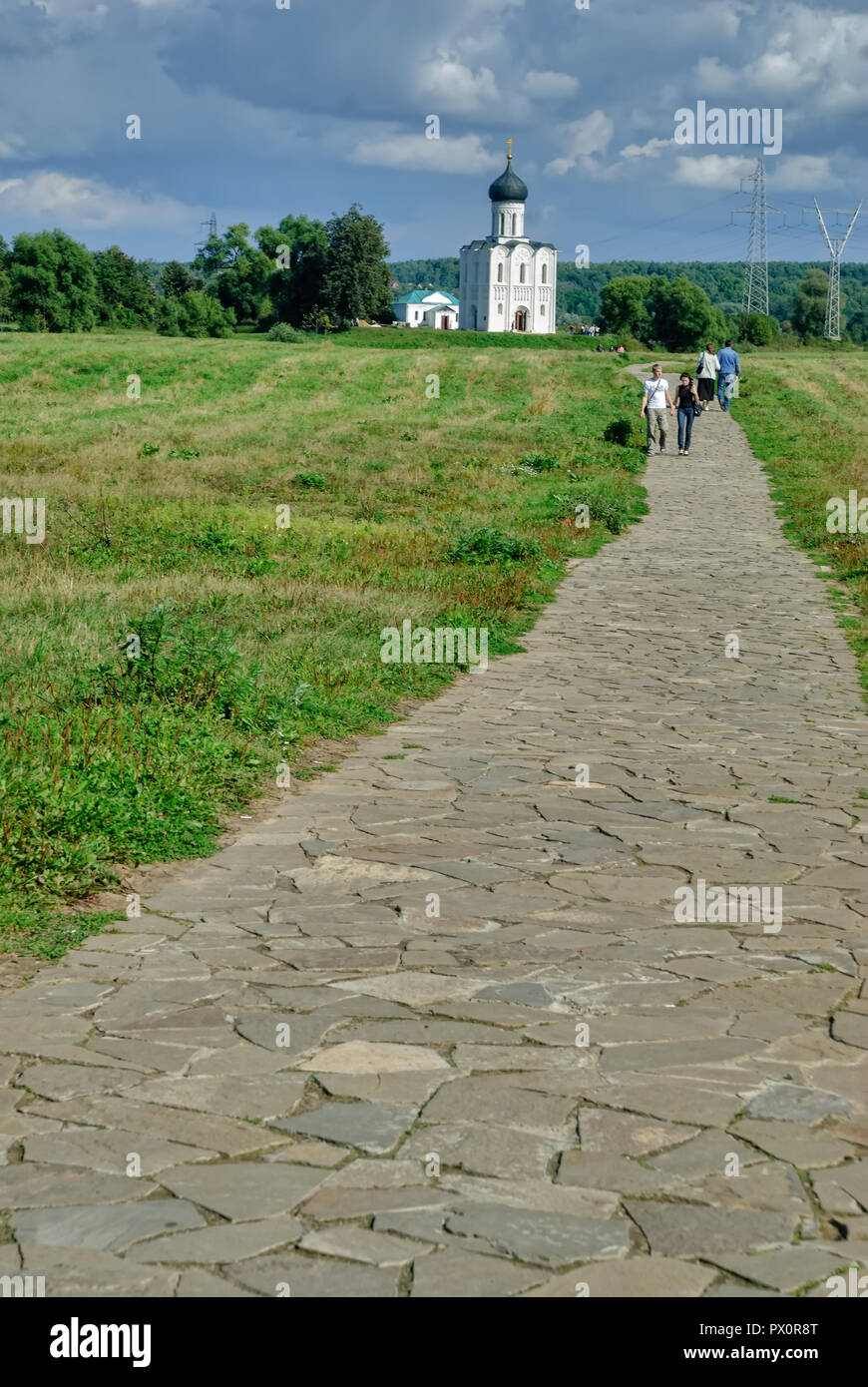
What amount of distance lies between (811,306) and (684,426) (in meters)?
123

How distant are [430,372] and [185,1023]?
144ft

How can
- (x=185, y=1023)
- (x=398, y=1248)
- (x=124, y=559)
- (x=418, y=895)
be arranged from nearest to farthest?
(x=398, y=1248)
(x=185, y=1023)
(x=418, y=895)
(x=124, y=559)

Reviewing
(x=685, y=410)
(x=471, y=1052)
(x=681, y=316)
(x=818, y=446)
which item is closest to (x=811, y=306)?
(x=681, y=316)

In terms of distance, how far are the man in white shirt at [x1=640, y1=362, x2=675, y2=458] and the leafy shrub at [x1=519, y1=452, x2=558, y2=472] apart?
2.29 meters

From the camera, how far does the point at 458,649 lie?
39.8 feet

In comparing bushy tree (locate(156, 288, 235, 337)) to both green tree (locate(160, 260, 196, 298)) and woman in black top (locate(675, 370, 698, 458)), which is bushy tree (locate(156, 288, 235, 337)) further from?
woman in black top (locate(675, 370, 698, 458))

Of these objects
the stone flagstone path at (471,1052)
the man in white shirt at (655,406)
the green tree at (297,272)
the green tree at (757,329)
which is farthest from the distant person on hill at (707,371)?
the green tree at (757,329)

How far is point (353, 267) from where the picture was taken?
97.3 metres

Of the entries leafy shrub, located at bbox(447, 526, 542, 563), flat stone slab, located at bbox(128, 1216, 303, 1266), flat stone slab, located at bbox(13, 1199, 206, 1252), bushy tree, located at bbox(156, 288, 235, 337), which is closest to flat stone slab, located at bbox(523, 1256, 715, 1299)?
flat stone slab, located at bbox(128, 1216, 303, 1266)

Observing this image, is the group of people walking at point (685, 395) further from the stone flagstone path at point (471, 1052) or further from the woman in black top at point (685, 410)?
the stone flagstone path at point (471, 1052)

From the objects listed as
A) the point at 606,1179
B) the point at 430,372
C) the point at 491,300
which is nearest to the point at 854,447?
the point at 430,372

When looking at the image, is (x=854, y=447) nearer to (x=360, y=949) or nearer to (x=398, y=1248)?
(x=360, y=949)

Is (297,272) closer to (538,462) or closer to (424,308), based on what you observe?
(424,308)
